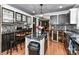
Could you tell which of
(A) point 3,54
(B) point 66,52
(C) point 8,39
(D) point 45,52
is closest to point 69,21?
(B) point 66,52

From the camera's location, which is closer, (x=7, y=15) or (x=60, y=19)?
(x=7, y=15)

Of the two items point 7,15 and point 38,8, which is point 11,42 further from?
point 38,8

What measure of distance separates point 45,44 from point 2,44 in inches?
31.7

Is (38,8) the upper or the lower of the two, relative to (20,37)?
upper

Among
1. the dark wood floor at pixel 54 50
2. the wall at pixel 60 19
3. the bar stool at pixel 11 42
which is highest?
the wall at pixel 60 19

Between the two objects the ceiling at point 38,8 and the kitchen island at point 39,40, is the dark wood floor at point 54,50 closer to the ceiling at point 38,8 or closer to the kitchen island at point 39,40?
the kitchen island at point 39,40

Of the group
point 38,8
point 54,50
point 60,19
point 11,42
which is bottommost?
point 54,50

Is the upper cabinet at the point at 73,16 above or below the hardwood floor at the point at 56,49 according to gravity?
above

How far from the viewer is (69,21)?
2217 millimetres

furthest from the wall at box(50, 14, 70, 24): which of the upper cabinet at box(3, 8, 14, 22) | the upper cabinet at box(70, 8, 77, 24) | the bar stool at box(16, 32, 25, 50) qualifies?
the upper cabinet at box(3, 8, 14, 22)

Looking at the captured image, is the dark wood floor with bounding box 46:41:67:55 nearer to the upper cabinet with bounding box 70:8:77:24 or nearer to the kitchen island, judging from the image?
the kitchen island

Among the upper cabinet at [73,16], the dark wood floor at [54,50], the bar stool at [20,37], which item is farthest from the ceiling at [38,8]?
the dark wood floor at [54,50]

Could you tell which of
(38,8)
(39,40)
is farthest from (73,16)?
(39,40)
